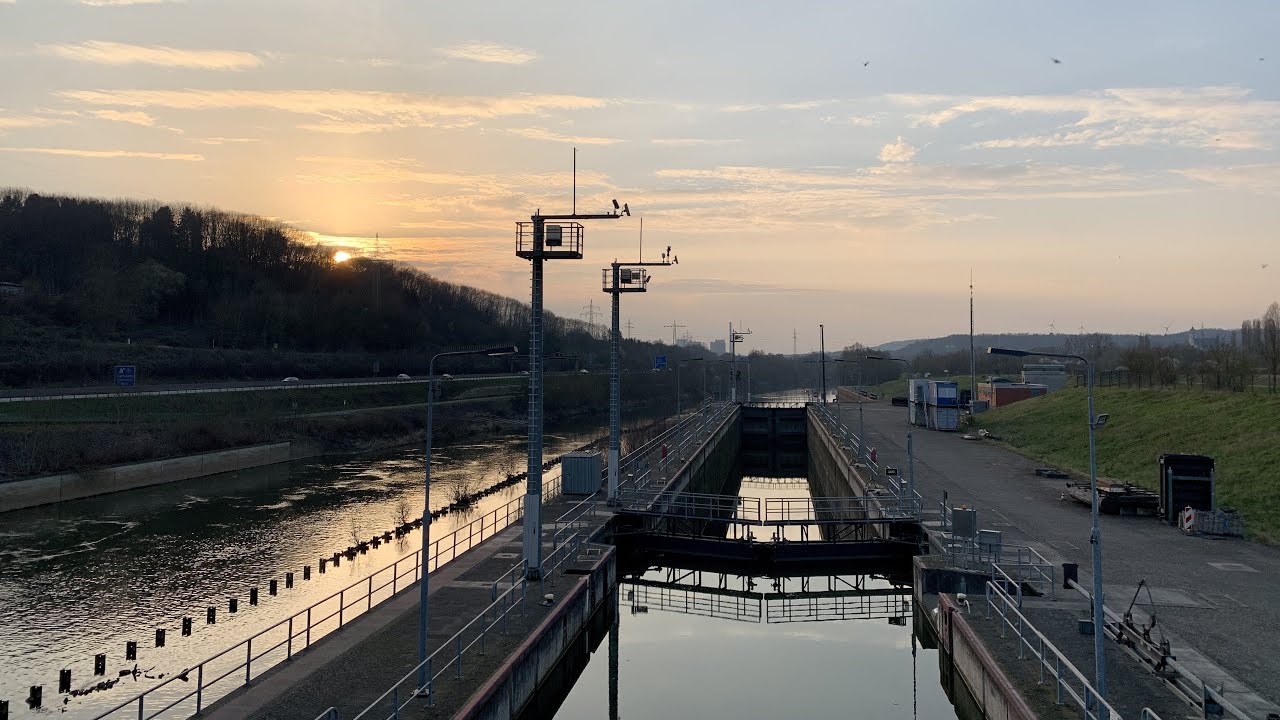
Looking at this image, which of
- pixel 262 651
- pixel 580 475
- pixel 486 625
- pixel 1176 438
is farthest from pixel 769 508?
pixel 486 625

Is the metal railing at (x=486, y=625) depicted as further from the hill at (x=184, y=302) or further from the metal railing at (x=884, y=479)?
the hill at (x=184, y=302)

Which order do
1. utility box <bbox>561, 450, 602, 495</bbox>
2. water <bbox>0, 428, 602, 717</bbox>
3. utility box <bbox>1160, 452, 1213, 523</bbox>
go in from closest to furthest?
water <bbox>0, 428, 602, 717</bbox>, utility box <bbox>1160, 452, 1213, 523</bbox>, utility box <bbox>561, 450, 602, 495</bbox>

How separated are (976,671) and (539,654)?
10.5 meters

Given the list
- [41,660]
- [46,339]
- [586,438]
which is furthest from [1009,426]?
[46,339]

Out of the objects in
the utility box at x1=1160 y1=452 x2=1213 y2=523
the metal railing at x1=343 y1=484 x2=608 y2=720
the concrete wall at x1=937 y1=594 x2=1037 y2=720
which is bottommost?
the concrete wall at x1=937 y1=594 x2=1037 y2=720

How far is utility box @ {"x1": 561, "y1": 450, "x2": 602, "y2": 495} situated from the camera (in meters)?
41.9

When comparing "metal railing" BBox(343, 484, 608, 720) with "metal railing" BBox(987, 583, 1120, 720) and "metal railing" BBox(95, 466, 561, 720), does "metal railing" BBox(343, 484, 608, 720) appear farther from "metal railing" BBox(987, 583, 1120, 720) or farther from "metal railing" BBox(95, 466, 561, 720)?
"metal railing" BBox(987, 583, 1120, 720)

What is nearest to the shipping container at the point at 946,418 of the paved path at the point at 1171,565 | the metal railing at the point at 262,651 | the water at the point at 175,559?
the paved path at the point at 1171,565

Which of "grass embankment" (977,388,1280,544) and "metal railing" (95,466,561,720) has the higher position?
"grass embankment" (977,388,1280,544)

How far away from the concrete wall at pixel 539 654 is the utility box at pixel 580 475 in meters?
10.8

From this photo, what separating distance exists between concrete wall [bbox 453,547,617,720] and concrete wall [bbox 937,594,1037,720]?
10.2m

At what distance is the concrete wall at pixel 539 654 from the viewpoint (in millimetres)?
17578

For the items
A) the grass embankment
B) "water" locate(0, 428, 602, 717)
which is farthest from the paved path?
"water" locate(0, 428, 602, 717)

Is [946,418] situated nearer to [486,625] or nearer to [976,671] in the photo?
[976,671]
